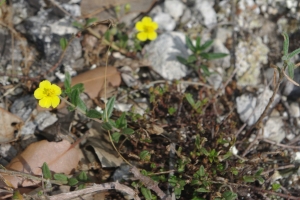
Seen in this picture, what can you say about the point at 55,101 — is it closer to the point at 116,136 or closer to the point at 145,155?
the point at 116,136

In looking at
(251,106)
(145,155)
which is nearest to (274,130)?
(251,106)

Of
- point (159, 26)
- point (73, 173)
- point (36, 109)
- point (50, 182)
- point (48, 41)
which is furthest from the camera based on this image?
point (159, 26)

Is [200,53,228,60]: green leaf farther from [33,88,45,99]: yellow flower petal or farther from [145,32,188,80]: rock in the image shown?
[33,88,45,99]: yellow flower petal

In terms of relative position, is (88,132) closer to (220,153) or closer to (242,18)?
(220,153)

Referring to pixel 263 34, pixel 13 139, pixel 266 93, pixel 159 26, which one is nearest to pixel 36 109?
pixel 13 139

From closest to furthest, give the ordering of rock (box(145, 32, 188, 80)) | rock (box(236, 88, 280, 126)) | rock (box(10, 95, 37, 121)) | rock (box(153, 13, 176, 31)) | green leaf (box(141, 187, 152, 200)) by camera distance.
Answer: green leaf (box(141, 187, 152, 200))
rock (box(10, 95, 37, 121))
rock (box(236, 88, 280, 126))
rock (box(145, 32, 188, 80))
rock (box(153, 13, 176, 31))

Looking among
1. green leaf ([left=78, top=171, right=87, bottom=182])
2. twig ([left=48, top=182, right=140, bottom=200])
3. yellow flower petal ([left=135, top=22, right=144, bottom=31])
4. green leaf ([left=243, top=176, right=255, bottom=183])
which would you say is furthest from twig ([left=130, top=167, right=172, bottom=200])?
yellow flower petal ([left=135, top=22, right=144, bottom=31])
